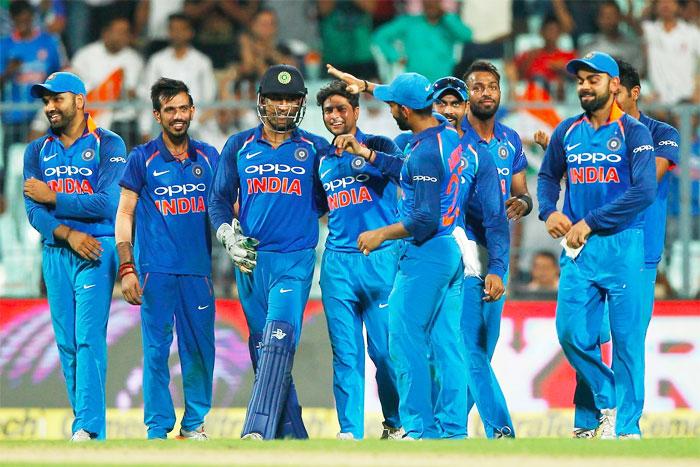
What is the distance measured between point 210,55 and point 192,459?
8991 mm

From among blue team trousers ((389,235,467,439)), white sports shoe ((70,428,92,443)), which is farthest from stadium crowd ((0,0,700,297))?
blue team trousers ((389,235,467,439))

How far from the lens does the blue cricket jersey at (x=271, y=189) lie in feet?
34.0

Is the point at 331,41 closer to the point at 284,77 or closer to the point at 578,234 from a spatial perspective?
the point at 284,77

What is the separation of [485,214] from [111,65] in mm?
7178

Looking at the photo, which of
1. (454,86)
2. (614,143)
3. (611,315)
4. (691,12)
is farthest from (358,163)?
(691,12)

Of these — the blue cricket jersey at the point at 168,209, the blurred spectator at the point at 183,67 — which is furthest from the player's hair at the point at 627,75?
the blurred spectator at the point at 183,67

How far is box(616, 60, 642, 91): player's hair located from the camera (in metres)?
10.8

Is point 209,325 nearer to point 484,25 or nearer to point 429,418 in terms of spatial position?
point 429,418

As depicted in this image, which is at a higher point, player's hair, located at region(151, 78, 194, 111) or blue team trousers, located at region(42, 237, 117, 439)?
player's hair, located at region(151, 78, 194, 111)

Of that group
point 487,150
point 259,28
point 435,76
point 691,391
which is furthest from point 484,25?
point 487,150

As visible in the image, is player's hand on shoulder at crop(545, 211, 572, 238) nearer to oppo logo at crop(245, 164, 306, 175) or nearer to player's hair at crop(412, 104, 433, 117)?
player's hair at crop(412, 104, 433, 117)

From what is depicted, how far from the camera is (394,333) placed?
31.0 ft

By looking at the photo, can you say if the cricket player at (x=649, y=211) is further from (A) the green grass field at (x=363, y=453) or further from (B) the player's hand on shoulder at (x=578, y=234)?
(A) the green grass field at (x=363, y=453)

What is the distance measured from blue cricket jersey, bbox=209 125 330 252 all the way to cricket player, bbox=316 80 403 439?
0.14m
